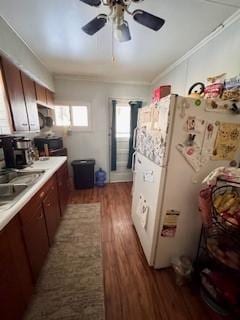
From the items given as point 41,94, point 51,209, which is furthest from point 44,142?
point 51,209

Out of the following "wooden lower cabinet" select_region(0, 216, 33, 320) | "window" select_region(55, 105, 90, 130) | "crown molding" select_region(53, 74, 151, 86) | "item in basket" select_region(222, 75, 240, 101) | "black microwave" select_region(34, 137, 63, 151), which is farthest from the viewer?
"window" select_region(55, 105, 90, 130)

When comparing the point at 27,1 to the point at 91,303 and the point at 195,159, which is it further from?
the point at 91,303

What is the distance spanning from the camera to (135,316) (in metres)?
1.14

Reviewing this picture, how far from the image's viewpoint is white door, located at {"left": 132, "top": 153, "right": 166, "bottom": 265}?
1.31 metres

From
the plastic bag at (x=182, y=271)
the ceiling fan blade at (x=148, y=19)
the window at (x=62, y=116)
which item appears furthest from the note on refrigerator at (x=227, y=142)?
the window at (x=62, y=116)

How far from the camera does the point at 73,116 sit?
3357mm

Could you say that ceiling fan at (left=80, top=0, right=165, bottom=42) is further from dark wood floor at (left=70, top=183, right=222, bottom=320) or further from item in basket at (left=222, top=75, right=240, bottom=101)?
dark wood floor at (left=70, top=183, right=222, bottom=320)

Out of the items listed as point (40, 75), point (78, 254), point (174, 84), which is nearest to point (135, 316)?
point (78, 254)

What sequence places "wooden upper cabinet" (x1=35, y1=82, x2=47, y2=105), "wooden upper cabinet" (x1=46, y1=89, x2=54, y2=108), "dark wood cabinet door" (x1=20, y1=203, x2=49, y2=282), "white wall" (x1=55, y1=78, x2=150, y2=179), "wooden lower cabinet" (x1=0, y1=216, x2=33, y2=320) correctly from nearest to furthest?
"wooden lower cabinet" (x1=0, y1=216, x2=33, y2=320) → "dark wood cabinet door" (x1=20, y1=203, x2=49, y2=282) → "wooden upper cabinet" (x1=35, y1=82, x2=47, y2=105) → "wooden upper cabinet" (x1=46, y1=89, x2=54, y2=108) → "white wall" (x1=55, y1=78, x2=150, y2=179)

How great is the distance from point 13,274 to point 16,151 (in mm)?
1355

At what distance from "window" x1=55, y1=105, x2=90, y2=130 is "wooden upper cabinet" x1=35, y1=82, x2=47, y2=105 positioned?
0.72m

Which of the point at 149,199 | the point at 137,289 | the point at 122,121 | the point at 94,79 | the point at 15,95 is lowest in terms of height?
the point at 137,289

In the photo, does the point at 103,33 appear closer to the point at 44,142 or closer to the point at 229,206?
the point at 44,142

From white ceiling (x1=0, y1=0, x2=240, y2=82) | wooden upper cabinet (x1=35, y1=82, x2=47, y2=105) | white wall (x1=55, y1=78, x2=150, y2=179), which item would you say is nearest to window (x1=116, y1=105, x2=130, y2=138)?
white wall (x1=55, y1=78, x2=150, y2=179)
